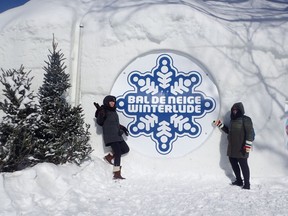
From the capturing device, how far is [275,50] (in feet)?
17.9

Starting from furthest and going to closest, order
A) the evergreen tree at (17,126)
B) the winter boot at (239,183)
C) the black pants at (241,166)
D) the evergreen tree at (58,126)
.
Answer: the winter boot at (239,183) → the black pants at (241,166) → the evergreen tree at (58,126) → the evergreen tree at (17,126)

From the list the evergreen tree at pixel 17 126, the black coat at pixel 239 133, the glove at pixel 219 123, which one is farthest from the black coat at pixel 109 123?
the black coat at pixel 239 133

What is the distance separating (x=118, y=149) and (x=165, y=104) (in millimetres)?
1178

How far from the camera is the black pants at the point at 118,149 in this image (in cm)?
518

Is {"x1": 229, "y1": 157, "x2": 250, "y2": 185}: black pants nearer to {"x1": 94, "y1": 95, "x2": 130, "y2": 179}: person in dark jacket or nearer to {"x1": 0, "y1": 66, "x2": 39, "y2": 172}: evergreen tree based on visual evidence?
{"x1": 94, "y1": 95, "x2": 130, "y2": 179}: person in dark jacket

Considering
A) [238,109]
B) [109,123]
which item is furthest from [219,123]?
[109,123]

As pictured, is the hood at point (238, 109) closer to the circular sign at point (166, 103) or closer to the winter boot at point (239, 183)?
the circular sign at point (166, 103)

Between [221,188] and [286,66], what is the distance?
249 centimetres

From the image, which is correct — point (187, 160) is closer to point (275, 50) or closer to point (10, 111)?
point (275, 50)

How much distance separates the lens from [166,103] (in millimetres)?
5562

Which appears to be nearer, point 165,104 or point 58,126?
point 58,126

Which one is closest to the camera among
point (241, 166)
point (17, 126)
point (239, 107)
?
point (17, 126)

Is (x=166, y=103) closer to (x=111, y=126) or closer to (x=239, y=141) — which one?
(x=111, y=126)

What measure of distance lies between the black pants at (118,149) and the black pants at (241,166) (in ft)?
5.92
